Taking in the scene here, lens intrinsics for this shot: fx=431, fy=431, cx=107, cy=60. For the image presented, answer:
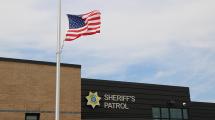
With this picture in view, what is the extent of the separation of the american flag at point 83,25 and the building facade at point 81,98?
8.37 meters

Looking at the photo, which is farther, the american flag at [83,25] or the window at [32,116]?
the window at [32,116]

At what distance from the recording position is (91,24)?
78.3ft

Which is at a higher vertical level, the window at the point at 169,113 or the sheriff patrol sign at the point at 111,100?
the sheriff patrol sign at the point at 111,100

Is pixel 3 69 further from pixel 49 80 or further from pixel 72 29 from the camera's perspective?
pixel 72 29

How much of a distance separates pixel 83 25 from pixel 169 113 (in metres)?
16.9

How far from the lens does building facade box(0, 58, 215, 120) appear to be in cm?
3027

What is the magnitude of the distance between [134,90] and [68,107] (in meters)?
7.02

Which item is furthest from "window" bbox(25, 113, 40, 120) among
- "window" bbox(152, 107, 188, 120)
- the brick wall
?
"window" bbox(152, 107, 188, 120)

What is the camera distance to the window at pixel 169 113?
37237 millimetres

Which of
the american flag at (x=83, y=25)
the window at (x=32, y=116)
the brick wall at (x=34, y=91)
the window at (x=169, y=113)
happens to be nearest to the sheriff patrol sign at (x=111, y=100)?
the brick wall at (x=34, y=91)

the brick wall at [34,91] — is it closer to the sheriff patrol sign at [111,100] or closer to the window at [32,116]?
the window at [32,116]

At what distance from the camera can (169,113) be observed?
124 ft

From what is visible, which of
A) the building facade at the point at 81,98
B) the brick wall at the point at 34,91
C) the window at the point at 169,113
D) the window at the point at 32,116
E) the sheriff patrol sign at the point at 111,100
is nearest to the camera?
the brick wall at the point at 34,91

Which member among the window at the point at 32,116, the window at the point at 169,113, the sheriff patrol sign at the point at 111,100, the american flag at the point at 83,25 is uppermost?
the american flag at the point at 83,25
